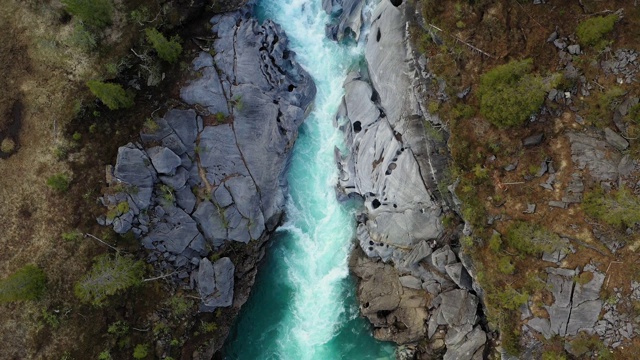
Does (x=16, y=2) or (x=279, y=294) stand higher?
(x=16, y=2)

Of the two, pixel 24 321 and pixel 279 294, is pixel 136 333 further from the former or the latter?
pixel 279 294

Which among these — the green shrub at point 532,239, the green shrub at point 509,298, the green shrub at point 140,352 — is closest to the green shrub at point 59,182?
the green shrub at point 140,352

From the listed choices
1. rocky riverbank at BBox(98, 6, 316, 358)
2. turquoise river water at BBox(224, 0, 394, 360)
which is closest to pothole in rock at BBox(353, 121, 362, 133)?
turquoise river water at BBox(224, 0, 394, 360)

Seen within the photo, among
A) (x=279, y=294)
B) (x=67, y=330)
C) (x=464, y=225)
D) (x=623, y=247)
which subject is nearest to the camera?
(x=623, y=247)

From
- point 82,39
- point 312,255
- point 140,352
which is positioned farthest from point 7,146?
point 312,255

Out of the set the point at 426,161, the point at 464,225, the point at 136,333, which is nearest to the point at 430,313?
the point at 464,225

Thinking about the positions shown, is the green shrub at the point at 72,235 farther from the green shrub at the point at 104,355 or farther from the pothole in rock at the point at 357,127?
the pothole in rock at the point at 357,127

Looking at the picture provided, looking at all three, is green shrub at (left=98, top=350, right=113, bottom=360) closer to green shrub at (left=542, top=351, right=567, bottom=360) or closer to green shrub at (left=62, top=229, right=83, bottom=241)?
green shrub at (left=62, top=229, right=83, bottom=241)
